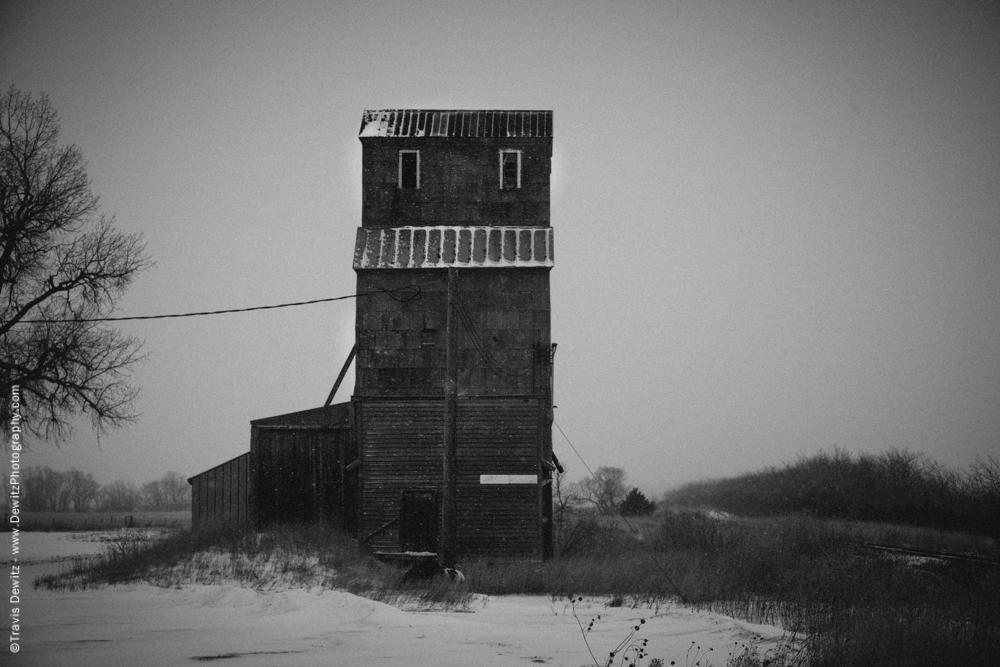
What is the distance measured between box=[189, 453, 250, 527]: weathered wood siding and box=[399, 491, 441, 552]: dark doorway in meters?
5.52

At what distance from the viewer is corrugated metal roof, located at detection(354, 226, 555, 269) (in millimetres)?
21203

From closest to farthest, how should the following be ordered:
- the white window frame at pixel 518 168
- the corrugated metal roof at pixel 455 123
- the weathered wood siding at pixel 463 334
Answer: the weathered wood siding at pixel 463 334 → the white window frame at pixel 518 168 → the corrugated metal roof at pixel 455 123

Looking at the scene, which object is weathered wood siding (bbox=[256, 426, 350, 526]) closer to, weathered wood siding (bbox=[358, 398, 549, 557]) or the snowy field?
weathered wood siding (bbox=[358, 398, 549, 557])

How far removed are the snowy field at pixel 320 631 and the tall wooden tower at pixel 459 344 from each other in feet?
21.7

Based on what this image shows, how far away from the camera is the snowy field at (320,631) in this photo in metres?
8.28

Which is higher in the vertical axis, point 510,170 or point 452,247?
point 510,170

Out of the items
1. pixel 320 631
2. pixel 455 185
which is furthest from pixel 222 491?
pixel 320 631

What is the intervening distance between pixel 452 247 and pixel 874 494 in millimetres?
23621

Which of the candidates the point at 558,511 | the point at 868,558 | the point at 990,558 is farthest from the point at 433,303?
the point at 990,558

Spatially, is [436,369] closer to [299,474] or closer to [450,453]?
[299,474]

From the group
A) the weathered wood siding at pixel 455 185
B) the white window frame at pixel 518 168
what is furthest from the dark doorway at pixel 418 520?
the white window frame at pixel 518 168

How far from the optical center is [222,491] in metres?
23.0

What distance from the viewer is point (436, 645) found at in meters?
9.09

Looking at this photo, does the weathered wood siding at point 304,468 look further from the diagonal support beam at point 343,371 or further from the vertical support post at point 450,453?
the vertical support post at point 450,453
